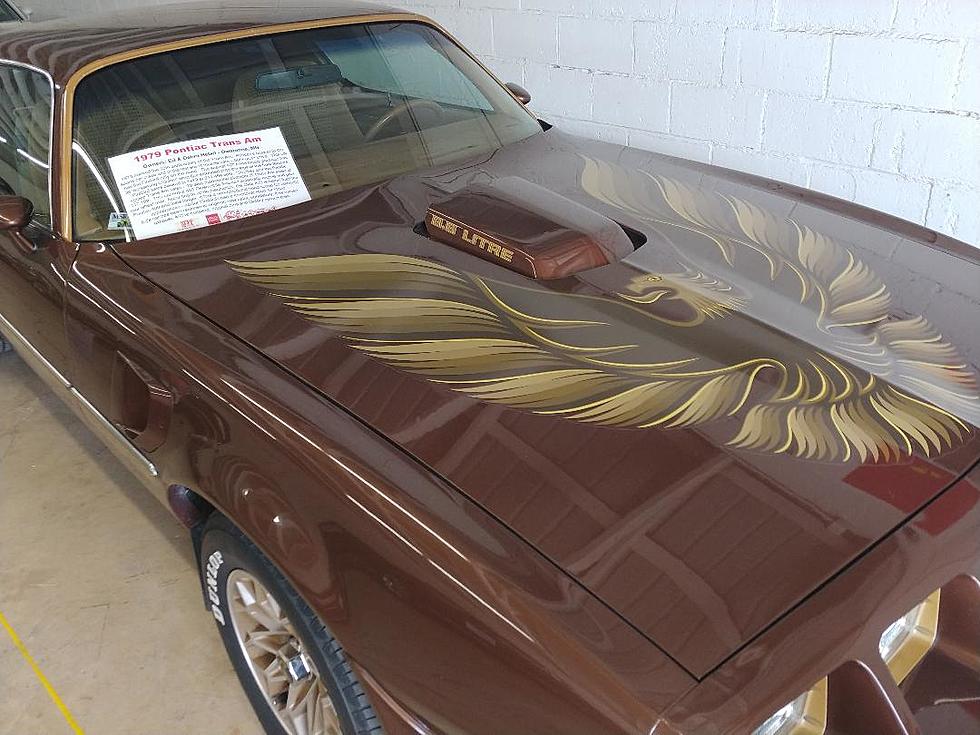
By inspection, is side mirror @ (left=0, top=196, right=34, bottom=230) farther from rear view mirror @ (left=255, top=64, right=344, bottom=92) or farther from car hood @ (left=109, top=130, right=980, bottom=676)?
rear view mirror @ (left=255, top=64, right=344, bottom=92)

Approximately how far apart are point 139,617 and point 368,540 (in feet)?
4.15

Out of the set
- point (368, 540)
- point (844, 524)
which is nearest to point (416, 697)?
point (368, 540)

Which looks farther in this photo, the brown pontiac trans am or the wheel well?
the wheel well

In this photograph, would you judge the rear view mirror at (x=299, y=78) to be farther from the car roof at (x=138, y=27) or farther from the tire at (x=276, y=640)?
the tire at (x=276, y=640)

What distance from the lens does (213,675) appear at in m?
2.04

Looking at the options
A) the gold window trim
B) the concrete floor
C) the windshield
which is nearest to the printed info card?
the windshield

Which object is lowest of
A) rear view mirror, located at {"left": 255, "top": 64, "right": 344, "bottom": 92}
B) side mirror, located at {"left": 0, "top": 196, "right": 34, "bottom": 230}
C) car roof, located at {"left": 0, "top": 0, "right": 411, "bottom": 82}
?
side mirror, located at {"left": 0, "top": 196, "right": 34, "bottom": 230}

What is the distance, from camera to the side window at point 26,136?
2.13m

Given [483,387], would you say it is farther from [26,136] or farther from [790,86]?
[790,86]

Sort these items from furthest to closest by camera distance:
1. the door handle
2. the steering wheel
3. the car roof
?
1. the steering wheel
2. the car roof
3. the door handle

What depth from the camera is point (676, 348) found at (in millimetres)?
1506

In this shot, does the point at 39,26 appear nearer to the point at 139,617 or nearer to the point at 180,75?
the point at 180,75

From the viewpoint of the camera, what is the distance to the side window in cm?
213

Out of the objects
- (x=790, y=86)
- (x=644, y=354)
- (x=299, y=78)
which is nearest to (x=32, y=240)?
(x=299, y=78)
